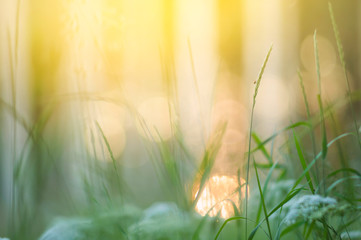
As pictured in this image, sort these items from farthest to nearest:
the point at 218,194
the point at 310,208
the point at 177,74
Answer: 1. the point at 177,74
2. the point at 218,194
3. the point at 310,208

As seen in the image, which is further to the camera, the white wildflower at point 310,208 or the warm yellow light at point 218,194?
the warm yellow light at point 218,194

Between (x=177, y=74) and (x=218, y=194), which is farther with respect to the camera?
(x=177, y=74)

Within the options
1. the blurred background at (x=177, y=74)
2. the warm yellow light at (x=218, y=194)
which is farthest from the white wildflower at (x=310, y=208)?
the blurred background at (x=177, y=74)

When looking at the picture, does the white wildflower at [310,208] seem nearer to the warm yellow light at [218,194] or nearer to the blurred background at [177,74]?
the warm yellow light at [218,194]

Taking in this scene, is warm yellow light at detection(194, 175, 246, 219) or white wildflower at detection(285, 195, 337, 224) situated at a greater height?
white wildflower at detection(285, 195, 337, 224)

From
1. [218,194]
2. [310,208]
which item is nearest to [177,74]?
[218,194]

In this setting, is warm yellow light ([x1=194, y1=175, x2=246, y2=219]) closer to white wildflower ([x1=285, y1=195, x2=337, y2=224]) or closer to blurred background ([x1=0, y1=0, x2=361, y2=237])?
white wildflower ([x1=285, y1=195, x2=337, y2=224])

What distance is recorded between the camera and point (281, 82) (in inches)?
152

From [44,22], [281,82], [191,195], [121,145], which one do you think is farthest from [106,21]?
[281,82]

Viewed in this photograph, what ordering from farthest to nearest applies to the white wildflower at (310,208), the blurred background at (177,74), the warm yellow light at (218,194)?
the blurred background at (177,74) < the warm yellow light at (218,194) < the white wildflower at (310,208)

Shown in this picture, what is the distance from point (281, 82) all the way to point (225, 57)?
0.66m

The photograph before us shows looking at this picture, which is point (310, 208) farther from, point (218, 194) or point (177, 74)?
point (177, 74)

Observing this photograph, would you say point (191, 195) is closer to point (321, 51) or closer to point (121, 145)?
point (321, 51)

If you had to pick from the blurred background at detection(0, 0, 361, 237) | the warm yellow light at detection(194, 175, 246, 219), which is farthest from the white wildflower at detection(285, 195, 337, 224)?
the blurred background at detection(0, 0, 361, 237)
